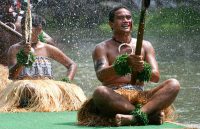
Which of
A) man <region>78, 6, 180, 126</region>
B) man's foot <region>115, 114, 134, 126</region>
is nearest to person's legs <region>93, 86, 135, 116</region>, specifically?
man <region>78, 6, 180, 126</region>

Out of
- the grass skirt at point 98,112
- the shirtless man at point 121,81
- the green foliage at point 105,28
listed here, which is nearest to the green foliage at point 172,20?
the green foliage at point 105,28

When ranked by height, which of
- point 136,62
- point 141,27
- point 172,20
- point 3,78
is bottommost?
point 172,20

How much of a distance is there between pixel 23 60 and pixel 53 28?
17.8 meters

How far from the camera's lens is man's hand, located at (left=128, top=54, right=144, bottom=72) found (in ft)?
20.2

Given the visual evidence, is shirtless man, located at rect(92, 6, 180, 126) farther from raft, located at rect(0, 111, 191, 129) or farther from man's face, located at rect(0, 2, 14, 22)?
man's face, located at rect(0, 2, 14, 22)

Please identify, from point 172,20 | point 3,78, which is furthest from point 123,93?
point 172,20

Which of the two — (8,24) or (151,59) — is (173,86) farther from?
(8,24)

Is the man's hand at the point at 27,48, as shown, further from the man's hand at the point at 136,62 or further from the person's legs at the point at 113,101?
the man's hand at the point at 136,62

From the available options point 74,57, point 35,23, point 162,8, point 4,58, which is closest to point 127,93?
point 35,23

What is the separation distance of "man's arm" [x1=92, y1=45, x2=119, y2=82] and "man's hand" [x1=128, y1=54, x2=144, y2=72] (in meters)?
0.23

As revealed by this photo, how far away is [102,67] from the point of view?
657 cm

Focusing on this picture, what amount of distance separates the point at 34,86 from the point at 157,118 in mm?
1965

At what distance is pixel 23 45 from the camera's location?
8078 millimetres

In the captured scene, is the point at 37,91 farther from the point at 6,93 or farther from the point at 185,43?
the point at 185,43
